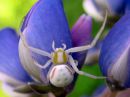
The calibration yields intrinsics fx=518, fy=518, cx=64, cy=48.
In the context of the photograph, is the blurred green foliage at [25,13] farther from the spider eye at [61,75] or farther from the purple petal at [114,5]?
the spider eye at [61,75]

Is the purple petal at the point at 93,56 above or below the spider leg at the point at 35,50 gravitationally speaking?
below

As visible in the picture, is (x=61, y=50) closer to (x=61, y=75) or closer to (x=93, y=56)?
(x=61, y=75)

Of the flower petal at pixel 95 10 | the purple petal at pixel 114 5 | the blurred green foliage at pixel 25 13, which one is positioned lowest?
the blurred green foliage at pixel 25 13

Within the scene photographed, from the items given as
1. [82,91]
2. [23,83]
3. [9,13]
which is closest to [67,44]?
[23,83]

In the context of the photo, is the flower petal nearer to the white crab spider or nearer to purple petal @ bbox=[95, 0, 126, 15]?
purple petal @ bbox=[95, 0, 126, 15]

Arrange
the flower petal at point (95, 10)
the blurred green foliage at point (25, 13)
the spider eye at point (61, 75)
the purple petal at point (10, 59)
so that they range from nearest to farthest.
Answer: the spider eye at point (61, 75), the purple petal at point (10, 59), the flower petal at point (95, 10), the blurred green foliage at point (25, 13)

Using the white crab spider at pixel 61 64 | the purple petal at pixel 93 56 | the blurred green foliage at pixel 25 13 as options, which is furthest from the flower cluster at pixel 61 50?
the blurred green foliage at pixel 25 13

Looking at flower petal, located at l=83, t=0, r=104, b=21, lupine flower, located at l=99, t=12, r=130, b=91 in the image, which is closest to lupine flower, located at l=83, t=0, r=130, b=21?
flower petal, located at l=83, t=0, r=104, b=21
